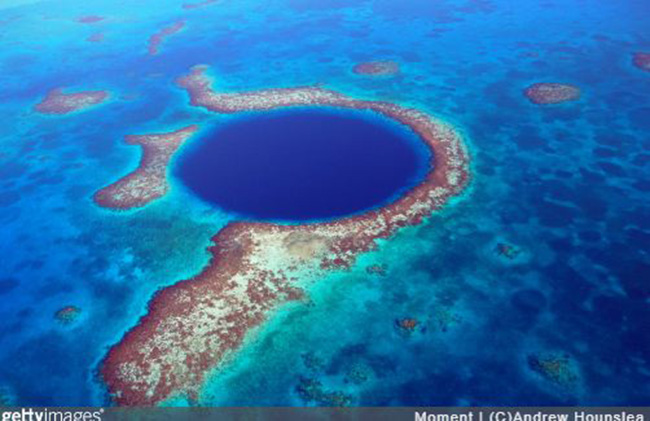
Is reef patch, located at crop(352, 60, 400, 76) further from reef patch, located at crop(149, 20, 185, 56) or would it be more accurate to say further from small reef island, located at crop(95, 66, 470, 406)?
reef patch, located at crop(149, 20, 185, 56)

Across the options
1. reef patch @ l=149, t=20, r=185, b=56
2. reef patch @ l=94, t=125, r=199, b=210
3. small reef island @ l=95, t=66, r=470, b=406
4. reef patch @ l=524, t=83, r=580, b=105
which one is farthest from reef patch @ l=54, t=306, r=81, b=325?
reef patch @ l=149, t=20, r=185, b=56

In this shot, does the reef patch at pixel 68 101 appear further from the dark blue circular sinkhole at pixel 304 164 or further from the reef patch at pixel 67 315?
the reef patch at pixel 67 315

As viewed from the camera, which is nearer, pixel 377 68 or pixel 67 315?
pixel 67 315

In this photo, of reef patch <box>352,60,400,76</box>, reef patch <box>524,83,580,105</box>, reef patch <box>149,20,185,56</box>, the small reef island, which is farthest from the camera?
reef patch <box>149,20,185,56</box>

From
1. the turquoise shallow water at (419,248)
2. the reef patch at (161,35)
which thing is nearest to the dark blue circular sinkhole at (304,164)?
the turquoise shallow water at (419,248)

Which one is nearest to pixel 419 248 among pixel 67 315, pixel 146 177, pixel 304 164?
pixel 304 164

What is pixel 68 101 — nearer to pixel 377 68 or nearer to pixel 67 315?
pixel 67 315
